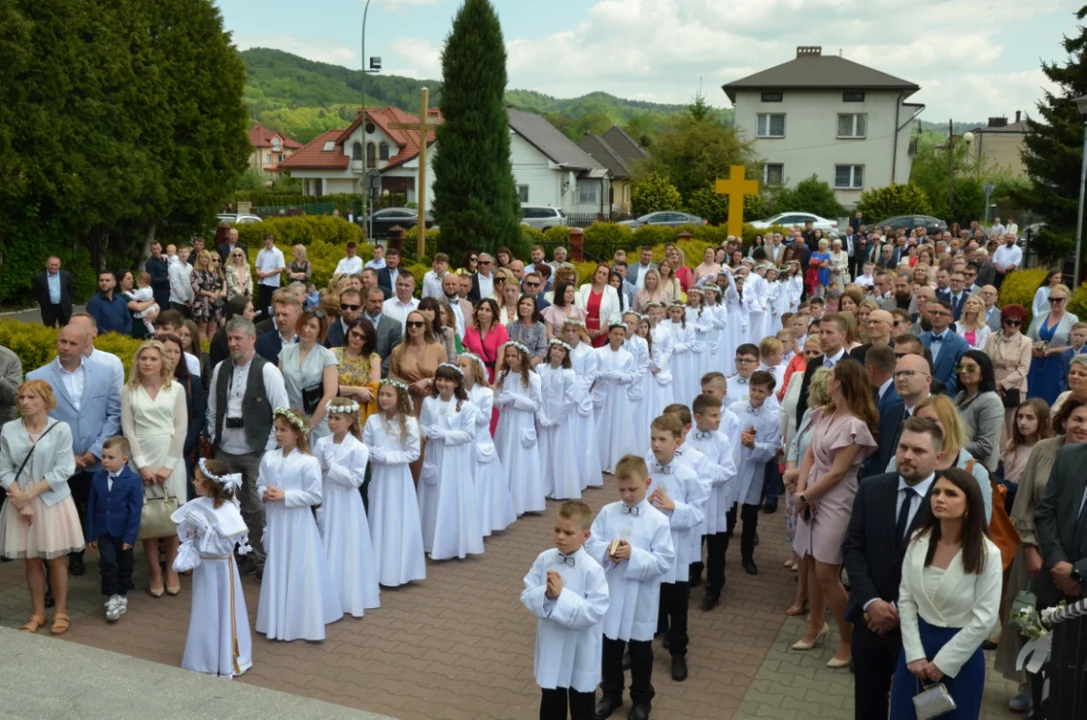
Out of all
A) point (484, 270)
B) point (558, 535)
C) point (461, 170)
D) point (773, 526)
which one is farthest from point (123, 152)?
point (558, 535)

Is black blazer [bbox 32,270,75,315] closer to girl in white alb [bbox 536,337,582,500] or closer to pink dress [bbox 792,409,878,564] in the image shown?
girl in white alb [bbox 536,337,582,500]

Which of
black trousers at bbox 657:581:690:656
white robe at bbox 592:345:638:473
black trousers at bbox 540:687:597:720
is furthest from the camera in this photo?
white robe at bbox 592:345:638:473

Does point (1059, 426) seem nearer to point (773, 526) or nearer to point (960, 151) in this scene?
point (773, 526)

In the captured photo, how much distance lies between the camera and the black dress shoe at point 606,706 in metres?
6.16

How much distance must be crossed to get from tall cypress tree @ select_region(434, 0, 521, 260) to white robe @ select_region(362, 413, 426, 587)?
11791 millimetres

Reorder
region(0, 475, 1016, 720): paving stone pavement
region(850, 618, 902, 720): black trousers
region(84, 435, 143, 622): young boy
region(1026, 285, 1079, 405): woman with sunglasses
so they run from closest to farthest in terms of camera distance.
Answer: region(850, 618, 902, 720): black trousers < region(0, 475, 1016, 720): paving stone pavement < region(84, 435, 143, 622): young boy < region(1026, 285, 1079, 405): woman with sunglasses

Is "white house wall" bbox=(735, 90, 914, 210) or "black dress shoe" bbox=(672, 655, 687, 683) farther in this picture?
"white house wall" bbox=(735, 90, 914, 210)

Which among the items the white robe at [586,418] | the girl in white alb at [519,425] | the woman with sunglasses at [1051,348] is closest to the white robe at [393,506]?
the girl in white alb at [519,425]

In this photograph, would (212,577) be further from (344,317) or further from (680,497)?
(344,317)

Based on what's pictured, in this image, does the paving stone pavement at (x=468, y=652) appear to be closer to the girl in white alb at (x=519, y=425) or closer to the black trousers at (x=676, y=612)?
the black trousers at (x=676, y=612)

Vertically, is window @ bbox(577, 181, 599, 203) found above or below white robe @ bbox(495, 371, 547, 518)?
above

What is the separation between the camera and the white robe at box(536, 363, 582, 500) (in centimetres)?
1075

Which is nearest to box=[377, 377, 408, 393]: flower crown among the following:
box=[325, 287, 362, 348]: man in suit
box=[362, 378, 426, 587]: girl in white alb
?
box=[362, 378, 426, 587]: girl in white alb

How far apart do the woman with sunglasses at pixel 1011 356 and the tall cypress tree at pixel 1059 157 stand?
2061cm
